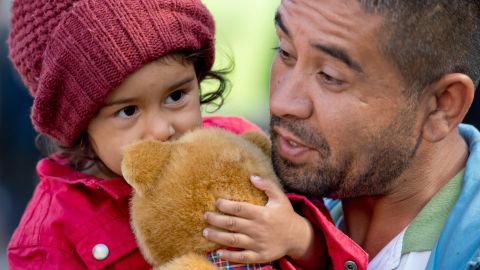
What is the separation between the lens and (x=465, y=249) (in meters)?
2.41

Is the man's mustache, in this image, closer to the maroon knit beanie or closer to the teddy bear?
the teddy bear

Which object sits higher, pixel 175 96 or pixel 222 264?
pixel 175 96

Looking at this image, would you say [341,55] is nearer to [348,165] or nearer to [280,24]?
[280,24]

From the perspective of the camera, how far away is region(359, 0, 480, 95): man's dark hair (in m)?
2.56

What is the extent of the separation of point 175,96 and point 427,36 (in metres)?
1.08

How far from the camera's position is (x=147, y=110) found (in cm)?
291

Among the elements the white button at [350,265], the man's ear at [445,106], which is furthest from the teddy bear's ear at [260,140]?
the man's ear at [445,106]

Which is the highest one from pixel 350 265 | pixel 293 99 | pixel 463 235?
pixel 293 99

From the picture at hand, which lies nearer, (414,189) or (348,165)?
(348,165)

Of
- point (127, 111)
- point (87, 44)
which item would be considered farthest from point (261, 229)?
point (87, 44)

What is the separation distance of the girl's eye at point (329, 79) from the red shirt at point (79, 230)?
91 centimetres

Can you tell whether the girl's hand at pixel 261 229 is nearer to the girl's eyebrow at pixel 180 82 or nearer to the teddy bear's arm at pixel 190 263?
the teddy bear's arm at pixel 190 263

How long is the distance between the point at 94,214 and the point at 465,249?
1442 millimetres

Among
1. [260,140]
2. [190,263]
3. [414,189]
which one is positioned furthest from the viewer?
[414,189]
